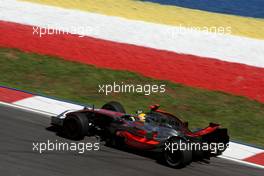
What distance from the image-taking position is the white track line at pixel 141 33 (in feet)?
60.5

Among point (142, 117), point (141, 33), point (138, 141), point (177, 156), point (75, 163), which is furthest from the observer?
point (141, 33)

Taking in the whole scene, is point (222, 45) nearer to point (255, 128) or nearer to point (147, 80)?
point (147, 80)

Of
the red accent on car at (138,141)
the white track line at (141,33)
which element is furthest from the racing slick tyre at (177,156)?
the white track line at (141,33)

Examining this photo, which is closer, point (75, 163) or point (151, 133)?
point (75, 163)

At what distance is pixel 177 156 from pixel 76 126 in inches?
89.5

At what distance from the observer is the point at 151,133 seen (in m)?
11.9

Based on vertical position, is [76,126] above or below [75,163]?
above

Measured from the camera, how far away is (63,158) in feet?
37.4

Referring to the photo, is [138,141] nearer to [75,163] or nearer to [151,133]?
[151,133]

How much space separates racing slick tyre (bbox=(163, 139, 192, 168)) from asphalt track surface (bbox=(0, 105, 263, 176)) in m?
0.13

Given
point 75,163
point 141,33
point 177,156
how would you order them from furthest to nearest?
point 141,33, point 177,156, point 75,163

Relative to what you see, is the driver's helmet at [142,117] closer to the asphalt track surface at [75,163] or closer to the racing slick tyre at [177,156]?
the asphalt track surface at [75,163]

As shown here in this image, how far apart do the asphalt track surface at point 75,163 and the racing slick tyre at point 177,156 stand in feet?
0.42

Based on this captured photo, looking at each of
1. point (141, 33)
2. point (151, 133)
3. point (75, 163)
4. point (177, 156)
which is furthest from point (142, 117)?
point (141, 33)
